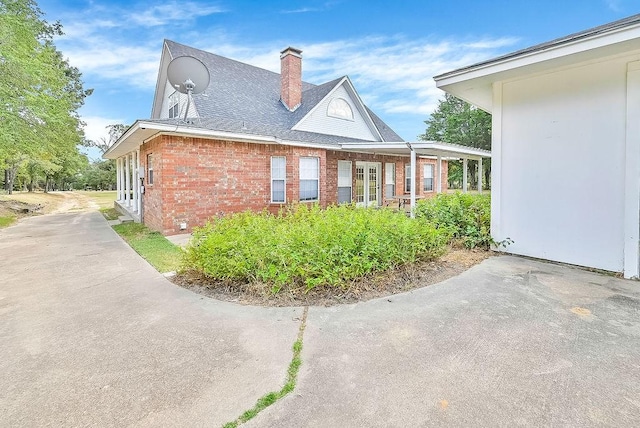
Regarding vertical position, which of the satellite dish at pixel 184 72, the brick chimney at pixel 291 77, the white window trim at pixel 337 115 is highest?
the brick chimney at pixel 291 77

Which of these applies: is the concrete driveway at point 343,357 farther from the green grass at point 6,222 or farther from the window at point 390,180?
the window at point 390,180

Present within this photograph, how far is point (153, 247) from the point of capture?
7426 mm

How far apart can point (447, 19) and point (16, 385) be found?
14.4 metres

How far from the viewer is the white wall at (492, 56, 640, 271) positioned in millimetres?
4633

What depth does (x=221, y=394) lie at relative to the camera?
2.22 metres

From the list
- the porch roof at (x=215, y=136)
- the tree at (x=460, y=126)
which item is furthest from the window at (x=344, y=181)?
the tree at (x=460, y=126)

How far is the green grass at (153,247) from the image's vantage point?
5.95m

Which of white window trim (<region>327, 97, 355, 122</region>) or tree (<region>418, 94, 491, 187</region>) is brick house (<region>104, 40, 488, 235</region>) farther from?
tree (<region>418, 94, 491, 187</region>)

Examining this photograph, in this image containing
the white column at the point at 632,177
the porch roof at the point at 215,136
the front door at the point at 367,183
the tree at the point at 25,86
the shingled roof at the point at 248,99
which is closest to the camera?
the white column at the point at 632,177

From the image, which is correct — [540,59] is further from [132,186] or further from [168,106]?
[132,186]

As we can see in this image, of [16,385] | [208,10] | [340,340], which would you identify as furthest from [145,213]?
[340,340]

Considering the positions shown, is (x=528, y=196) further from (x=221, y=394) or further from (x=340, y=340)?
(x=221, y=394)

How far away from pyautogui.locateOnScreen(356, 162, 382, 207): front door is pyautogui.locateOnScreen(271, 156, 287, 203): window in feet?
14.0

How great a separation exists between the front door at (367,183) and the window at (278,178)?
4.28 meters
